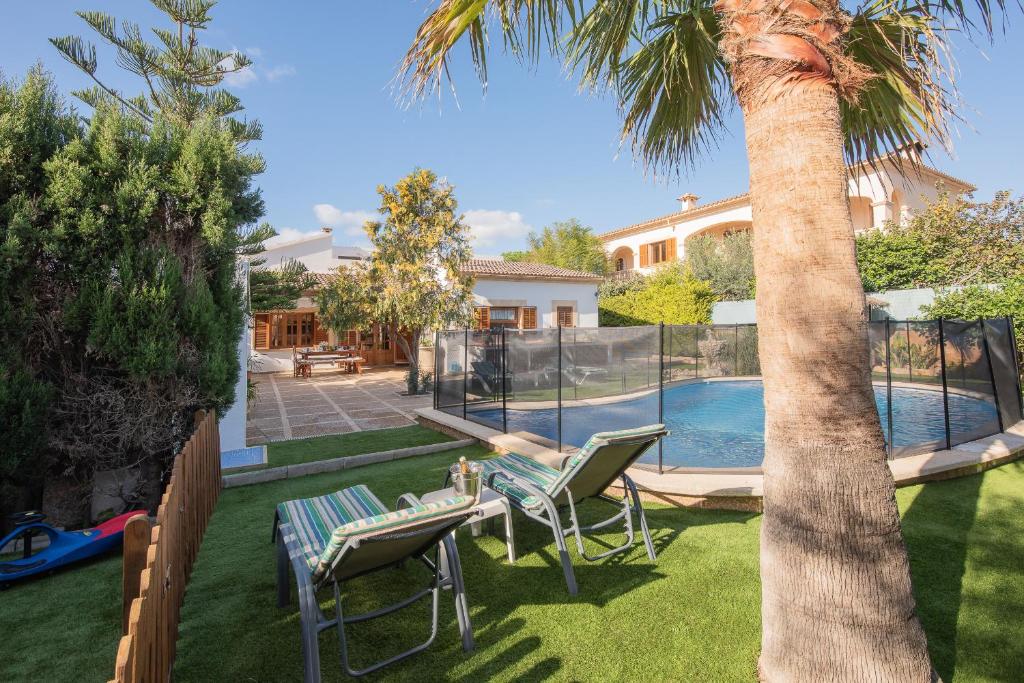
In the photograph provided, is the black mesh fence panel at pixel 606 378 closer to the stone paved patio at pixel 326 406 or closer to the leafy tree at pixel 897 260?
the stone paved patio at pixel 326 406

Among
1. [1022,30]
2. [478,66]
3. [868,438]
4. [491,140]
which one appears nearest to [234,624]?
[868,438]

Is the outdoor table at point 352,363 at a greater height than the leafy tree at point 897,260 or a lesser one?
lesser

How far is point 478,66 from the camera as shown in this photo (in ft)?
10.5

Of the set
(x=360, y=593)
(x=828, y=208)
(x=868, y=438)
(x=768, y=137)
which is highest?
(x=768, y=137)

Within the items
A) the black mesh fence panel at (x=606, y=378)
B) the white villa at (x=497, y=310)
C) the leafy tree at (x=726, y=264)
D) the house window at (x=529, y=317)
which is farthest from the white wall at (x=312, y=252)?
the black mesh fence panel at (x=606, y=378)

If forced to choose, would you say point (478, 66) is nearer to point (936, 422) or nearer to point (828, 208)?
point (828, 208)

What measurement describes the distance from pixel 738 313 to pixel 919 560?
17607 mm

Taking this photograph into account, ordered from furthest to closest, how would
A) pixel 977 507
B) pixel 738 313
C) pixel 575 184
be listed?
pixel 738 313 → pixel 575 184 → pixel 977 507

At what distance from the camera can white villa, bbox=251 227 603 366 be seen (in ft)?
64.7

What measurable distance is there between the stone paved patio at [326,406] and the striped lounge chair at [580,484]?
571 centimetres

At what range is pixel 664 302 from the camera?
2069cm

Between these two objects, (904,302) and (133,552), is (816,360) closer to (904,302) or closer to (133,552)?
(133,552)

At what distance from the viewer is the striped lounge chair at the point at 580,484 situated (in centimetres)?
347

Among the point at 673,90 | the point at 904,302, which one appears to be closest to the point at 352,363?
the point at 673,90
